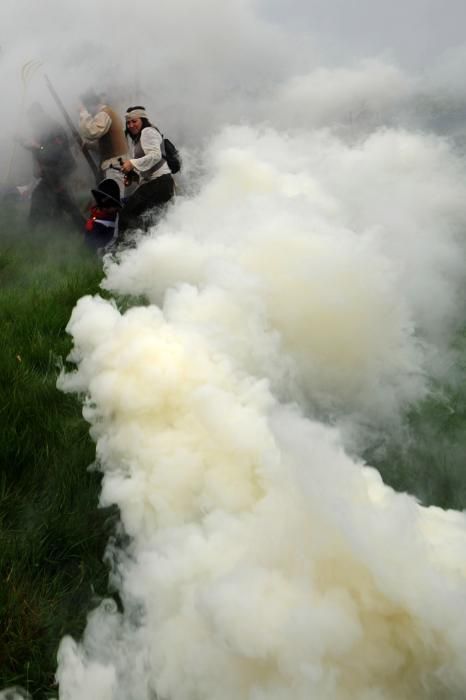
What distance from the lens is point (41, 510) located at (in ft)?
6.79

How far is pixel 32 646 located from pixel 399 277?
10.3 feet

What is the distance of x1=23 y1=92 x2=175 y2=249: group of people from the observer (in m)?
5.51

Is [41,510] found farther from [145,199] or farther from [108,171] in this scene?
[108,171]

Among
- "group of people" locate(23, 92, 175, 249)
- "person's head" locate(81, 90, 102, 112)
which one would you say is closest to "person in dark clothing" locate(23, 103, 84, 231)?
"group of people" locate(23, 92, 175, 249)

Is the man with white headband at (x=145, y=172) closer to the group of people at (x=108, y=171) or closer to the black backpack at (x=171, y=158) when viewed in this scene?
the group of people at (x=108, y=171)

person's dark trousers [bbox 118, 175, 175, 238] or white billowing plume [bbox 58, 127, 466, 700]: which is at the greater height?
white billowing plume [bbox 58, 127, 466, 700]

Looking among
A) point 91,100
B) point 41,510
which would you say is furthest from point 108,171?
point 41,510

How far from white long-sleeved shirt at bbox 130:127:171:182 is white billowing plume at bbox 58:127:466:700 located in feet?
4.80

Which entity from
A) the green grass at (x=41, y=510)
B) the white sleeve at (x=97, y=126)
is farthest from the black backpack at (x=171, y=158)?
the green grass at (x=41, y=510)

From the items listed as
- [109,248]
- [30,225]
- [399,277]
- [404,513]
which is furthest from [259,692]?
[30,225]

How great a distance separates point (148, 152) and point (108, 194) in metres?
0.64

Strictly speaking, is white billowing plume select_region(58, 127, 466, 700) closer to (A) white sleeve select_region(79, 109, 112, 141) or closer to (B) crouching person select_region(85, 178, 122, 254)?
(B) crouching person select_region(85, 178, 122, 254)

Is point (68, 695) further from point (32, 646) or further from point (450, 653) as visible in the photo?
point (450, 653)

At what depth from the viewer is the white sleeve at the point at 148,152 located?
17.8 ft
